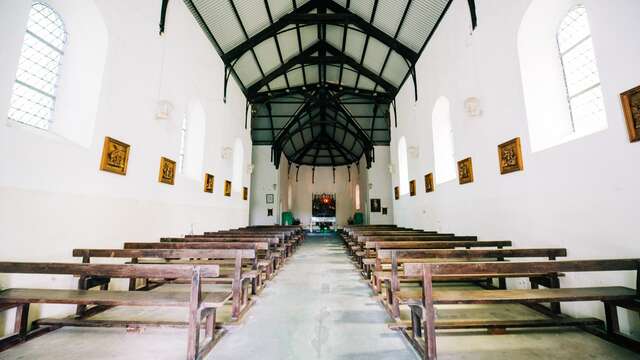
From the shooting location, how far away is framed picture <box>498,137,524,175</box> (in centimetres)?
342

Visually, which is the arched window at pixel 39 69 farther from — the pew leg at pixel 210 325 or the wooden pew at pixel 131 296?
the pew leg at pixel 210 325

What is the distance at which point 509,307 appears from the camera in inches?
111

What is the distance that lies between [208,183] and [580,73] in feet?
22.5

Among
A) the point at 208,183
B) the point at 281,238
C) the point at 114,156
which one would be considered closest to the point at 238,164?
the point at 208,183

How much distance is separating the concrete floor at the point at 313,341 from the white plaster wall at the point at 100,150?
0.93 m

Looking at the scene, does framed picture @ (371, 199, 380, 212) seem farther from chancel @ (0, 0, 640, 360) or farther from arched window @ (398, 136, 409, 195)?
chancel @ (0, 0, 640, 360)

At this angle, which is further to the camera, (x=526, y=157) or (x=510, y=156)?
(x=510, y=156)

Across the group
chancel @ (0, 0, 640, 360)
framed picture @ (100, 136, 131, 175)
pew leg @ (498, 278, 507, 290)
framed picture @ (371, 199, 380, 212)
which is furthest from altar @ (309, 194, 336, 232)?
framed picture @ (100, 136, 131, 175)

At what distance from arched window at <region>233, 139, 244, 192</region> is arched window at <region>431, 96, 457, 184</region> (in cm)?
605

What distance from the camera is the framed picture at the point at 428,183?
6332 mm

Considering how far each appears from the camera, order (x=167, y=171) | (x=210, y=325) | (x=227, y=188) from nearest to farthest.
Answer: (x=210, y=325) < (x=167, y=171) < (x=227, y=188)

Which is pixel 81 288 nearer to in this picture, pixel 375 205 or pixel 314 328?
pixel 314 328

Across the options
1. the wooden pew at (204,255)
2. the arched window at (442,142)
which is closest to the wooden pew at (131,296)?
the wooden pew at (204,255)

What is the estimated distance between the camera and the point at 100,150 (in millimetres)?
3268
